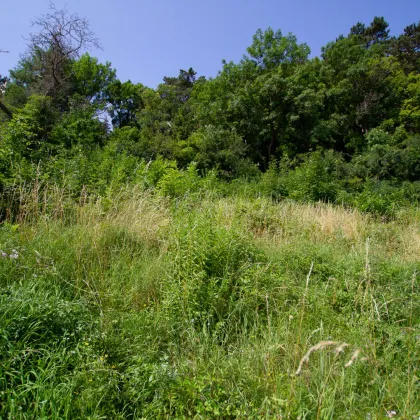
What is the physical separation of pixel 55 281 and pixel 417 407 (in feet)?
9.35

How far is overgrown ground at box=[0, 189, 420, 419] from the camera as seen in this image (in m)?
1.64

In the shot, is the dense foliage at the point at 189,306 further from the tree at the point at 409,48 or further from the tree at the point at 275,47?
the tree at the point at 409,48

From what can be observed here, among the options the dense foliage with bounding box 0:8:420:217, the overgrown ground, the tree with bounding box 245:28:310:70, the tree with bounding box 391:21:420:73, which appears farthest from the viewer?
the tree with bounding box 391:21:420:73

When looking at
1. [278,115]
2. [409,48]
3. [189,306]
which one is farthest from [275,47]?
[189,306]

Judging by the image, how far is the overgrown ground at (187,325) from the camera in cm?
164

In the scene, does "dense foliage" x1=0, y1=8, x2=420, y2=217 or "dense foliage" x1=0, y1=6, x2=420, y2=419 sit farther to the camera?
"dense foliage" x1=0, y1=8, x2=420, y2=217

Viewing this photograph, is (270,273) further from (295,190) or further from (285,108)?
(285,108)

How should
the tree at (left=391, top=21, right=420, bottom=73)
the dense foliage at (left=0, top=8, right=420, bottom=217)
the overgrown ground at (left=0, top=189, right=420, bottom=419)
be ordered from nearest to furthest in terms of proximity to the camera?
the overgrown ground at (left=0, top=189, right=420, bottom=419) < the dense foliage at (left=0, top=8, right=420, bottom=217) < the tree at (left=391, top=21, right=420, bottom=73)

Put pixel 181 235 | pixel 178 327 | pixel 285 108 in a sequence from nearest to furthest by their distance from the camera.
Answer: pixel 178 327 < pixel 181 235 < pixel 285 108

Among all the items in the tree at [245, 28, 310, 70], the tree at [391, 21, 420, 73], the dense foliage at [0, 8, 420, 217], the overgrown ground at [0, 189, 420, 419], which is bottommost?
the overgrown ground at [0, 189, 420, 419]

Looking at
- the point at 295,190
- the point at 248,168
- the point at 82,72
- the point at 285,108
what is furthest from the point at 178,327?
the point at 82,72

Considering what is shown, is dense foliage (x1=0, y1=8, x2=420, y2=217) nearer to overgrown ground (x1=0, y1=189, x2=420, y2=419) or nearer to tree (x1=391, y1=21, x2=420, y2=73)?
tree (x1=391, y1=21, x2=420, y2=73)

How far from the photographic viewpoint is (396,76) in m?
21.4

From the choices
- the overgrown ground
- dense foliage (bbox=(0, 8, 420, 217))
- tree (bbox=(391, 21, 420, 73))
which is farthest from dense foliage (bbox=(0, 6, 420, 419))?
tree (bbox=(391, 21, 420, 73))
